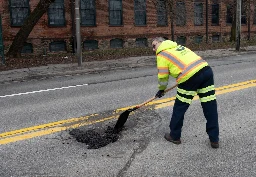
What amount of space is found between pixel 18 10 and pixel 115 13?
6899 mm

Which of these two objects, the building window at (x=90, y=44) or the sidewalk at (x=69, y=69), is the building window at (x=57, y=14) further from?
the sidewalk at (x=69, y=69)

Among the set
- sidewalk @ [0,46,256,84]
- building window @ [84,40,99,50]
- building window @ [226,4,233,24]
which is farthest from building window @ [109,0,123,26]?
building window @ [226,4,233,24]

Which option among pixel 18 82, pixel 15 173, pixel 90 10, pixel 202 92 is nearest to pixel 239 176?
pixel 202 92

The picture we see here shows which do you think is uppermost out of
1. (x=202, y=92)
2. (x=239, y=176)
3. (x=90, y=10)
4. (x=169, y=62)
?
(x=90, y=10)

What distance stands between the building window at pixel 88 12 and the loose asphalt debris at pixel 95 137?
17.2 meters

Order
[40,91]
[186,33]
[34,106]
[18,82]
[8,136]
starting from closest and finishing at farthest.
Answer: [8,136] < [34,106] < [40,91] < [18,82] < [186,33]

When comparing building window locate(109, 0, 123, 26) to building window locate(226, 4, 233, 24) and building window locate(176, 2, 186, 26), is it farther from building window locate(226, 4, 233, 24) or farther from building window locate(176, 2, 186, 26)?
building window locate(226, 4, 233, 24)

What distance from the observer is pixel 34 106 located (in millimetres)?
7227

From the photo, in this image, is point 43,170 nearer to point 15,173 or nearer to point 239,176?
point 15,173

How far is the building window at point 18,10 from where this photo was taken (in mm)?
19281

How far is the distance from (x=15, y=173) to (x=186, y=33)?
24.5 metres

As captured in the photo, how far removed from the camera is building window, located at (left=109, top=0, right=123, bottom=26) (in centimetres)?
2275

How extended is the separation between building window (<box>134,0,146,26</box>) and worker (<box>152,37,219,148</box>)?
19.8 m

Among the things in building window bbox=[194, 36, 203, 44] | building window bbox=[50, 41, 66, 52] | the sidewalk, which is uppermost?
building window bbox=[194, 36, 203, 44]
